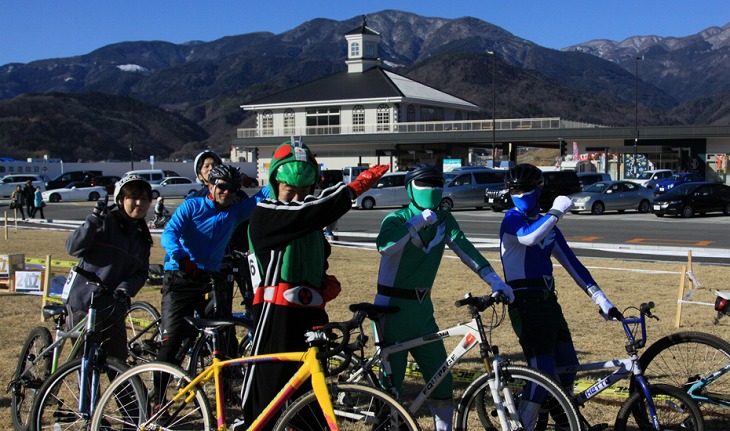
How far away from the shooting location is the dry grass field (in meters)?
7.79

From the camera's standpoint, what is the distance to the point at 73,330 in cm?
530

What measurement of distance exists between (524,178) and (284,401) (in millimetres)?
2177

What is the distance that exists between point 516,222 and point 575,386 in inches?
54.8

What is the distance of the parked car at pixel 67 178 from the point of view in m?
48.8

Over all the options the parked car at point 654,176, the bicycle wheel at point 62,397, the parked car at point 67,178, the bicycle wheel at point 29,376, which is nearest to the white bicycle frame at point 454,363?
the bicycle wheel at point 62,397

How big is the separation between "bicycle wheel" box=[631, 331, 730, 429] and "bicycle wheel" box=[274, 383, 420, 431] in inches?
64.0

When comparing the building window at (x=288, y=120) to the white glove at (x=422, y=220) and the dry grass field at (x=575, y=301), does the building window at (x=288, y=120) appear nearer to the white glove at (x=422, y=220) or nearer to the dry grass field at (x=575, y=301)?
the dry grass field at (x=575, y=301)

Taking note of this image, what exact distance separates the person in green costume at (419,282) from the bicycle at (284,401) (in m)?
0.48

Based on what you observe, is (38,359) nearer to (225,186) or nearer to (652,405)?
(225,186)

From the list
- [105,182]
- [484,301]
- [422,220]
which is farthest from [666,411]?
[105,182]

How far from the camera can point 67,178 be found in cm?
5097

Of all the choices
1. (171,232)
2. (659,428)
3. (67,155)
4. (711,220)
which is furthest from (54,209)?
(67,155)

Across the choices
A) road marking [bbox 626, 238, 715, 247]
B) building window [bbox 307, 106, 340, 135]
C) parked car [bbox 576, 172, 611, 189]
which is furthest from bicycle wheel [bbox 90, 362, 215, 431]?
building window [bbox 307, 106, 340, 135]

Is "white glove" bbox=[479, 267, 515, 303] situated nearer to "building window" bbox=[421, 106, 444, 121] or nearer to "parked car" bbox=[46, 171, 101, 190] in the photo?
"parked car" bbox=[46, 171, 101, 190]
